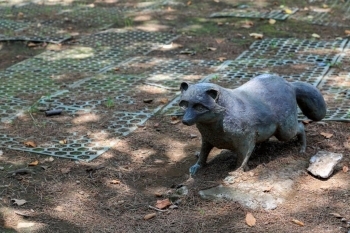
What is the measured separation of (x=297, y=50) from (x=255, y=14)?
1.83 metres

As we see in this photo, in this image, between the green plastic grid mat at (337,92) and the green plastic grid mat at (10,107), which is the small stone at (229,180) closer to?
the green plastic grid mat at (337,92)

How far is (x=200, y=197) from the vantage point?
4426 mm

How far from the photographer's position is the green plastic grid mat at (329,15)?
9094 millimetres

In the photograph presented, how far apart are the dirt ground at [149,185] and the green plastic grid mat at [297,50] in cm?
180

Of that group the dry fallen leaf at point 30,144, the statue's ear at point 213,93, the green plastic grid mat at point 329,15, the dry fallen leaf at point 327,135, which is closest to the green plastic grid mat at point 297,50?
the green plastic grid mat at point 329,15

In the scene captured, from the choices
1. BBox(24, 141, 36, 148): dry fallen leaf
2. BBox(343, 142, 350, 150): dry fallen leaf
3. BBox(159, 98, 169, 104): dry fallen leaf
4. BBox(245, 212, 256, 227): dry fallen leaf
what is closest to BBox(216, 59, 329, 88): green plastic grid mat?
BBox(159, 98, 169, 104): dry fallen leaf

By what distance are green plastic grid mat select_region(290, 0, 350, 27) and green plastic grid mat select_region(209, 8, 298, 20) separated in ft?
0.54

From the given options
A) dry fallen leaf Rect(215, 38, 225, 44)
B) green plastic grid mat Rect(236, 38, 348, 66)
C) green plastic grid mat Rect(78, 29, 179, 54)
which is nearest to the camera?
green plastic grid mat Rect(236, 38, 348, 66)

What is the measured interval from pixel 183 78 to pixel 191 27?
91.6 inches

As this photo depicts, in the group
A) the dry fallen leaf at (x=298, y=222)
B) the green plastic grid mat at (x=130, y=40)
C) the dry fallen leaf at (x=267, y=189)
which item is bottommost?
the green plastic grid mat at (x=130, y=40)

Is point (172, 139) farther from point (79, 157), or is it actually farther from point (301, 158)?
point (301, 158)

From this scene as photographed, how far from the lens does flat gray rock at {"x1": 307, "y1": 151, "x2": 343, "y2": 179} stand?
15.0 feet

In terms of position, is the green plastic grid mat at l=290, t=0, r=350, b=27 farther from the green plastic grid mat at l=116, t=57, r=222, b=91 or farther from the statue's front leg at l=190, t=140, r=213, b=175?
the statue's front leg at l=190, t=140, r=213, b=175

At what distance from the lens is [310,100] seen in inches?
199
